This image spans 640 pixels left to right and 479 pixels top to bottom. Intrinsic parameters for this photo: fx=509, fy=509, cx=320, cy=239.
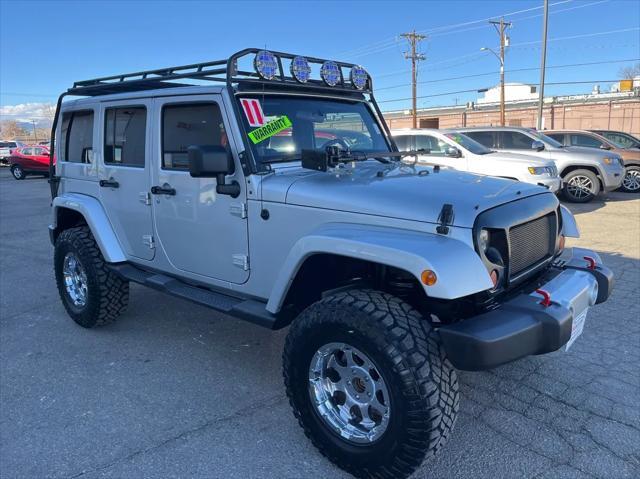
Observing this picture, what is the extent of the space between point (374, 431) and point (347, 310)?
647 millimetres

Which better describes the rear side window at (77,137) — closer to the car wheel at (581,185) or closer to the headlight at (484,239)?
the headlight at (484,239)

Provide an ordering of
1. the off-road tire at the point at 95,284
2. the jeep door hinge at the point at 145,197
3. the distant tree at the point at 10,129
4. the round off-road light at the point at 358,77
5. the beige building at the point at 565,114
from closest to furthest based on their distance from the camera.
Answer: the jeep door hinge at the point at 145,197
the round off-road light at the point at 358,77
the off-road tire at the point at 95,284
the beige building at the point at 565,114
the distant tree at the point at 10,129

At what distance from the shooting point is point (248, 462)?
9.20 feet

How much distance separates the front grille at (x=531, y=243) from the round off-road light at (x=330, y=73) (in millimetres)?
1854

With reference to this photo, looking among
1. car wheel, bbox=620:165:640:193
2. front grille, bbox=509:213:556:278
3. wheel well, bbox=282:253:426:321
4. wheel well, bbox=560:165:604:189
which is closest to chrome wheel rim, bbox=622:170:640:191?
car wheel, bbox=620:165:640:193

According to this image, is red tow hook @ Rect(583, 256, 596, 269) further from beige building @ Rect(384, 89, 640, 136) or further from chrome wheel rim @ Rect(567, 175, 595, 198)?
beige building @ Rect(384, 89, 640, 136)

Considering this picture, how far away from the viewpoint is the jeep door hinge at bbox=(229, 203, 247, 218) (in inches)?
129

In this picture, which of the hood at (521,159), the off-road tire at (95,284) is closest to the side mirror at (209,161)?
the off-road tire at (95,284)

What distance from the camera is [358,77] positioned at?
417cm

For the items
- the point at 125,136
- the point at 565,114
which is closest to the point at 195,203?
the point at 125,136

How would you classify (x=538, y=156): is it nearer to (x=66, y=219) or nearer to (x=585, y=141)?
(x=585, y=141)

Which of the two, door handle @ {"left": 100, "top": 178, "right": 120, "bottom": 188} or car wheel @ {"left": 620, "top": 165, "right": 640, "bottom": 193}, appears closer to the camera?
door handle @ {"left": 100, "top": 178, "right": 120, "bottom": 188}

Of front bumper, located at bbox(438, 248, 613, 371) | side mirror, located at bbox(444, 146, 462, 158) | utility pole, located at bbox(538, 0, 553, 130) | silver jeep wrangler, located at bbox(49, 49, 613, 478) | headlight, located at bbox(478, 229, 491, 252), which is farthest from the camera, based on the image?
utility pole, located at bbox(538, 0, 553, 130)

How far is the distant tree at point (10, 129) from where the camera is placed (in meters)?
98.9
